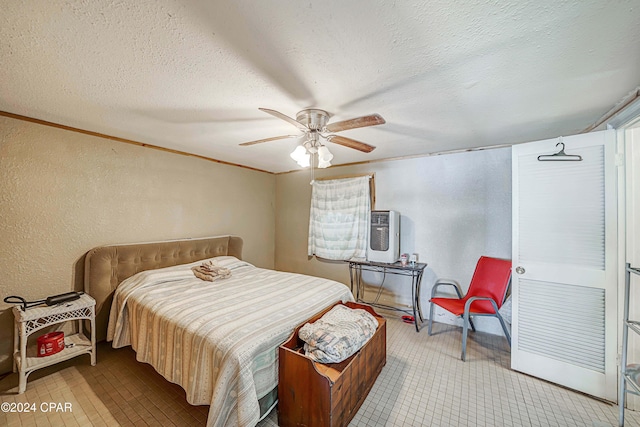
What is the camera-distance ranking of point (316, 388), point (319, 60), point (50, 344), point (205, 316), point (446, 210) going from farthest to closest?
point (446, 210), point (50, 344), point (205, 316), point (316, 388), point (319, 60)

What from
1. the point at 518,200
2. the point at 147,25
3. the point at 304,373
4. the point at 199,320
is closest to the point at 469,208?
the point at 518,200

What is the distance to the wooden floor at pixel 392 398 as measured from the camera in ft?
5.50

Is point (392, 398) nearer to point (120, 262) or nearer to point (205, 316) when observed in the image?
point (205, 316)

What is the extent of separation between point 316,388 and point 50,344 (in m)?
2.36

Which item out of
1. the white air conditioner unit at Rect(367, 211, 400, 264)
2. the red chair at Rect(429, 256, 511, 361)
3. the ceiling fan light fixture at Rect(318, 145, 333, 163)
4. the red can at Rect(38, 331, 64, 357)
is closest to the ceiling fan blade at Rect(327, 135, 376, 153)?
the ceiling fan light fixture at Rect(318, 145, 333, 163)

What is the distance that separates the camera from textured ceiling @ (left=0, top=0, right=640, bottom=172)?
3.30 feet

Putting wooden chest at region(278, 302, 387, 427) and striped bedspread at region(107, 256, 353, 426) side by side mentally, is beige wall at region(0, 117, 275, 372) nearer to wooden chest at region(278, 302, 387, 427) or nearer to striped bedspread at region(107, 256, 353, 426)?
striped bedspread at region(107, 256, 353, 426)

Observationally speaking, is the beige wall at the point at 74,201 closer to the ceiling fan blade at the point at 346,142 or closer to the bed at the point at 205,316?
the bed at the point at 205,316

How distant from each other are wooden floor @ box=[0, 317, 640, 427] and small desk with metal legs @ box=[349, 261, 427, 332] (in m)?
0.84

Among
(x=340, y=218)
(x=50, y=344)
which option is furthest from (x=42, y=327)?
(x=340, y=218)

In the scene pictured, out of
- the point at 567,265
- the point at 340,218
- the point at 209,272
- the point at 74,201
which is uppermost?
the point at 74,201

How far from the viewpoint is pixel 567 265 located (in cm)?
199

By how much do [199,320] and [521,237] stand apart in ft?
9.23

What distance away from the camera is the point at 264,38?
3.77ft
